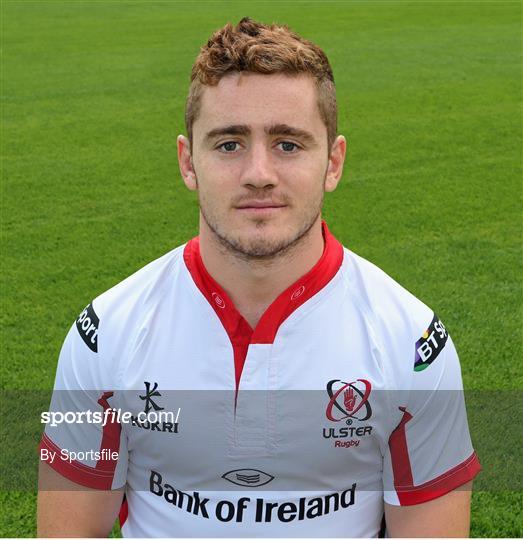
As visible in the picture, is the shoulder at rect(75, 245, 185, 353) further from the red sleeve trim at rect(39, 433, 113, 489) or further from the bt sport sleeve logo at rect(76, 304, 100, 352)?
the red sleeve trim at rect(39, 433, 113, 489)

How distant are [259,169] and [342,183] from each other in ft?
19.9

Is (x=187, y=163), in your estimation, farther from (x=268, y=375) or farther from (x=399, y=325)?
(x=399, y=325)

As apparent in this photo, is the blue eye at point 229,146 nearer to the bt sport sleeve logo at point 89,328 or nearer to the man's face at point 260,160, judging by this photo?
the man's face at point 260,160

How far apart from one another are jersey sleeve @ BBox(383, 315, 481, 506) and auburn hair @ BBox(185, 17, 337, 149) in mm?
660

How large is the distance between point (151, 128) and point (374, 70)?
4.60 metres

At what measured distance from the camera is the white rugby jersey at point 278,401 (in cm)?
227

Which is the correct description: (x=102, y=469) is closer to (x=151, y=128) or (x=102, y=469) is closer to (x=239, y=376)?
(x=239, y=376)

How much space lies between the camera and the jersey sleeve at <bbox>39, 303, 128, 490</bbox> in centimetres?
229

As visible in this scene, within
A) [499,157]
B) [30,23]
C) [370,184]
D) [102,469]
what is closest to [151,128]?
[370,184]

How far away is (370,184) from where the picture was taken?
8.06 metres

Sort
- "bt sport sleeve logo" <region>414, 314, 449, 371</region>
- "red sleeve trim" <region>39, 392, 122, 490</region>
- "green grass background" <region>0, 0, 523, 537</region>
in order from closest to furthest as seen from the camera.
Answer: "bt sport sleeve logo" <region>414, 314, 449, 371</region> → "red sleeve trim" <region>39, 392, 122, 490</region> → "green grass background" <region>0, 0, 523, 537</region>

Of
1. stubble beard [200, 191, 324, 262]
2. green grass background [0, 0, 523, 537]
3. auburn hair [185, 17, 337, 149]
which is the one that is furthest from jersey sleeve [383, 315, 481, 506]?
green grass background [0, 0, 523, 537]

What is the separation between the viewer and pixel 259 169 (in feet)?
6.98

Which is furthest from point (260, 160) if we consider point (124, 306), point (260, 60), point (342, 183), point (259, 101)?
point (342, 183)
